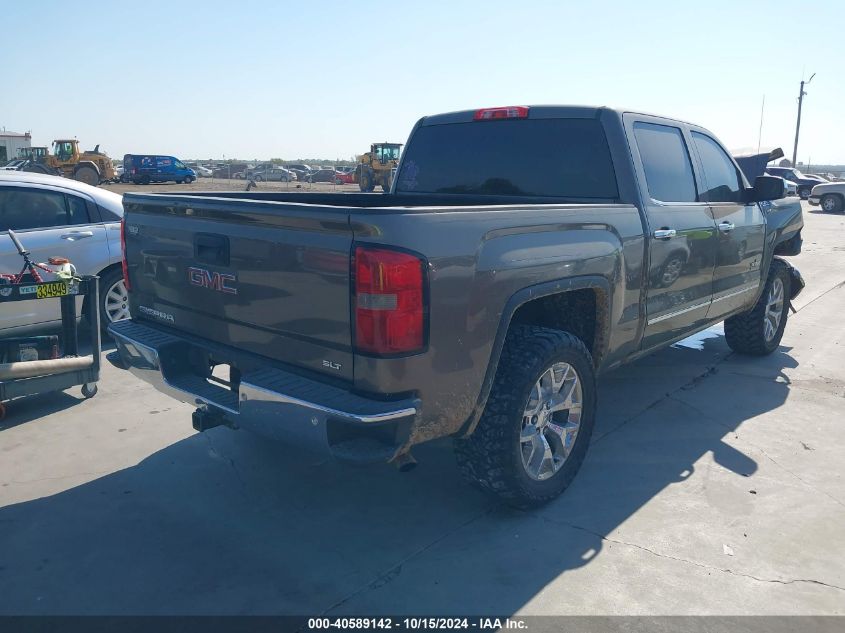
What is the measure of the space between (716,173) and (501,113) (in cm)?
180

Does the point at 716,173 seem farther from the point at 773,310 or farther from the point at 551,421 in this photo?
the point at 551,421

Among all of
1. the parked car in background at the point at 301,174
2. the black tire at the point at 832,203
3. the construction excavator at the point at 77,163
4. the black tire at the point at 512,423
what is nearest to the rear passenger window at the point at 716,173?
the black tire at the point at 512,423

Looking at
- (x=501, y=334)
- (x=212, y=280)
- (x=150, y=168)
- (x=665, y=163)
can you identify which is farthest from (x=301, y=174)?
(x=501, y=334)

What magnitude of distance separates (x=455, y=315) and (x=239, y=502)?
1656mm

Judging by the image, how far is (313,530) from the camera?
340cm

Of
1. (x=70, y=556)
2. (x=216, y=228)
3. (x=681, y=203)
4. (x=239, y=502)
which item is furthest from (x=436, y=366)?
(x=681, y=203)

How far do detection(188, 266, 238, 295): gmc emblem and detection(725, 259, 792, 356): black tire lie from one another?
4743 mm

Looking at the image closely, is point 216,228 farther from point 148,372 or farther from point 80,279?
point 80,279

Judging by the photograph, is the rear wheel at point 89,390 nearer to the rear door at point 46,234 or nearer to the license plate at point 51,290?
the license plate at point 51,290

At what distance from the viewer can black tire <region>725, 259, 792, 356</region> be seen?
20.5 ft

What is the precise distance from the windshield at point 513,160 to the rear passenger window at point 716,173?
45.7 inches

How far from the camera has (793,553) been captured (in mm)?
3258

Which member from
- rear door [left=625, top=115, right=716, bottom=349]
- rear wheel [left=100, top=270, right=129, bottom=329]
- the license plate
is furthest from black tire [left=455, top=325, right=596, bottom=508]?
rear wheel [left=100, top=270, right=129, bottom=329]

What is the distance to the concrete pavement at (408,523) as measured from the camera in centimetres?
289
